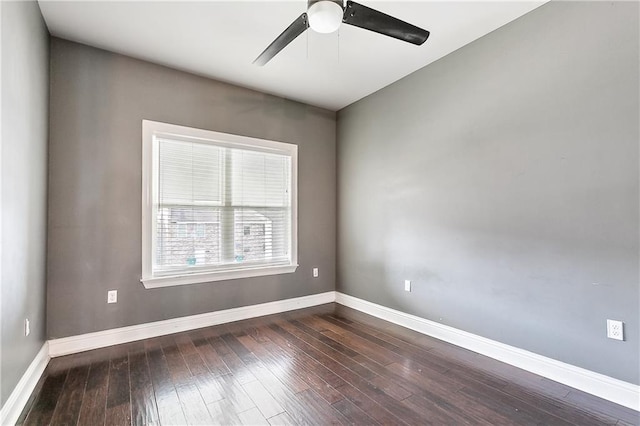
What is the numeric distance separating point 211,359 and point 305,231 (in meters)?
2.02

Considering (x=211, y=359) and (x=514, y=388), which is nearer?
(x=514, y=388)

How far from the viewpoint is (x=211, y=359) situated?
2570mm

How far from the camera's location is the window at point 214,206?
10.3 ft

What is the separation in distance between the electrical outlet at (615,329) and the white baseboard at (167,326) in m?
2.97

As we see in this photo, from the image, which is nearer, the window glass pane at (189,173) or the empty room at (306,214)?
the empty room at (306,214)

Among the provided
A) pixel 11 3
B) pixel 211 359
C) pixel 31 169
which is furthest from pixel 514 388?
pixel 11 3

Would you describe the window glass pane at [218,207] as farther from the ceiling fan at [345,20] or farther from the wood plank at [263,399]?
the ceiling fan at [345,20]

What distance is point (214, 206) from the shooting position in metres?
3.49

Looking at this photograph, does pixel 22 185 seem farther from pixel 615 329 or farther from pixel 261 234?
pixel 615 329

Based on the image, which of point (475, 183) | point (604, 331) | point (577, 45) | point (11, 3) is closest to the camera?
point (11, 3)

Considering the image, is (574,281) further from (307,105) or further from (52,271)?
(52,271)

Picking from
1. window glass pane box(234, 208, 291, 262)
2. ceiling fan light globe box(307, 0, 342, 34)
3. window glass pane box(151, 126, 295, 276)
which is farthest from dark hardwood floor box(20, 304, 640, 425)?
ceiling fan light globe box(307, 0, 342, 34)

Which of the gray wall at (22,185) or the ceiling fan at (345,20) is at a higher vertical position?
the ceiling fan at (345,20)

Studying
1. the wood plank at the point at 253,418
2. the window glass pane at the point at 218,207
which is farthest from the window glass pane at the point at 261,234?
the wood plank at the point at 253,418
